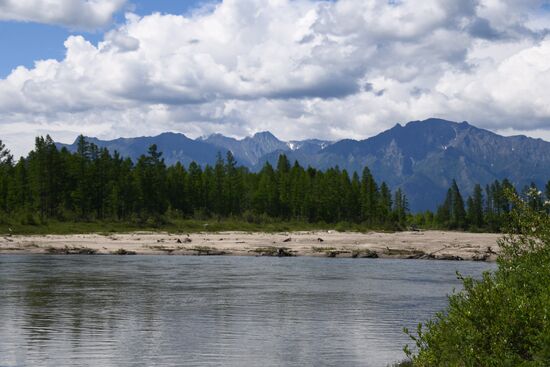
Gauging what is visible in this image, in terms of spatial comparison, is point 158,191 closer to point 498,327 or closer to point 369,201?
point 369,201

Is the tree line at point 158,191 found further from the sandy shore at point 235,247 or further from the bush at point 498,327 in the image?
the bush at point 498,327

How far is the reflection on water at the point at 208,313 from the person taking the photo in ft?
74.2

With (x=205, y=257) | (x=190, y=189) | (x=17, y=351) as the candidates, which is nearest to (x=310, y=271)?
(x=205, y=257)

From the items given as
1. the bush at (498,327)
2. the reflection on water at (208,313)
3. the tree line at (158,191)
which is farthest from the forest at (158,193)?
the bush at (498,327)

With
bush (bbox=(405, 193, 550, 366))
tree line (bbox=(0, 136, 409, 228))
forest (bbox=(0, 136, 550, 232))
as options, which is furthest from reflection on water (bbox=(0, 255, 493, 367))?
tree line (bbox=(0, 136, 409, 228))

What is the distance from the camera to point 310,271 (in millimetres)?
57219

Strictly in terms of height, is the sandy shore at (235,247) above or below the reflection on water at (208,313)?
above

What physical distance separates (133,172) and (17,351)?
11819cm

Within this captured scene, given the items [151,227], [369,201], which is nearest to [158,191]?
[151,227]

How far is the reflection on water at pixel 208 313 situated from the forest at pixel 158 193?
190ft

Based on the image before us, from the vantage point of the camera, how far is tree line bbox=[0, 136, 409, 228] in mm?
123000

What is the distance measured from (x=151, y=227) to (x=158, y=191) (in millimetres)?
27542

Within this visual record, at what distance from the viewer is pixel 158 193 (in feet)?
458

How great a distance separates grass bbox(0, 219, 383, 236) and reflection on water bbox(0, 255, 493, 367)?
39.7 m
